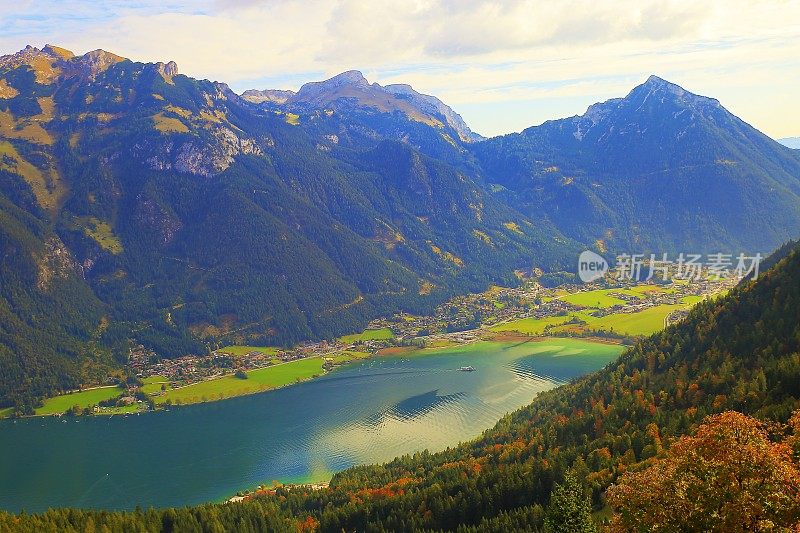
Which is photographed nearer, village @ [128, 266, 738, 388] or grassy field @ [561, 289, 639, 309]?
village @ [128, 266, 738, 388]

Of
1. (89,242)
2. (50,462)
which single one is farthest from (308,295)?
(50,462)

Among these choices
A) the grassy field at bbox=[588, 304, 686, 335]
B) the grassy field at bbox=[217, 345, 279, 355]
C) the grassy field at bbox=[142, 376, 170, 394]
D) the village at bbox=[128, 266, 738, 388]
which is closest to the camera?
the grassy field at bbox=[142, 376, 170, 394]

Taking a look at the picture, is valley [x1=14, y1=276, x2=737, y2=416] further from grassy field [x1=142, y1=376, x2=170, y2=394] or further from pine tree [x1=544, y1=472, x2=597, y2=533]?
pine tree [x1=544, y1=472, x2=597, y2=533]

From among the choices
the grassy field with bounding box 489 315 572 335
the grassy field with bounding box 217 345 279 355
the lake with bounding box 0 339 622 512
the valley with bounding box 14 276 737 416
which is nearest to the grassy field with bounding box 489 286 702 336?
the grassy field with bounding box 489 315 572 335

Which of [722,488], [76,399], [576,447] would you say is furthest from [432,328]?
[722,488]

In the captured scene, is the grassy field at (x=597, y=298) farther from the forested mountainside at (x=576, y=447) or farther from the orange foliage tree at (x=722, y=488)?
the orange foliage tree at (x=722, y=488)

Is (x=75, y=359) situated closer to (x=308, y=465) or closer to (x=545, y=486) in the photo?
A: (x=308, y=465)

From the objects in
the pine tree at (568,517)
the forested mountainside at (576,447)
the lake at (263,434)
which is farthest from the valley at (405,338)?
the pine tree at (568,517)
